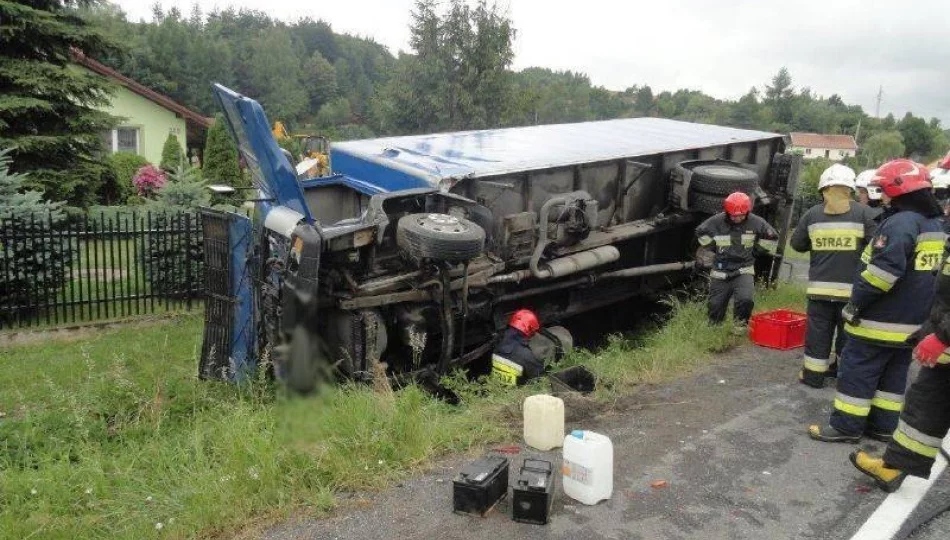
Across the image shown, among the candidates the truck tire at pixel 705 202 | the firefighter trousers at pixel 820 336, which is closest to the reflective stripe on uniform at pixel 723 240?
the truck tire at pixel 705 202

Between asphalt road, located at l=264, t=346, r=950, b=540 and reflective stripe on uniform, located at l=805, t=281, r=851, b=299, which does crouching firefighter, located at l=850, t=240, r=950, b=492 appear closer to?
asphalt road, located at l=264, t=346, r=950, b=540

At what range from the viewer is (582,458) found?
12.5ft

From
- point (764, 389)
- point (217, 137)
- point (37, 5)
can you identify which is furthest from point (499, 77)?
point (764, 389)

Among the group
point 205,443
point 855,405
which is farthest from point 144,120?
point 855,405

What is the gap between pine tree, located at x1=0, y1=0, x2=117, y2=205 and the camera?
11.6 m

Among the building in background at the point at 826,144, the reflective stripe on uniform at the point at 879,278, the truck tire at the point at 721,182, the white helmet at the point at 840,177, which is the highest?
the building in background at the point at 826,144

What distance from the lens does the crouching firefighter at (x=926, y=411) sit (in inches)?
151

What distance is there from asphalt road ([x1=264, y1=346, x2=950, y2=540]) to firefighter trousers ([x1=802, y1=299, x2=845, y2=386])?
0.37 meters

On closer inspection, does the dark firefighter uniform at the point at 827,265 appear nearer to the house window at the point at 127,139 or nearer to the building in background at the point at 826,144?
the house window at the point at 127,139

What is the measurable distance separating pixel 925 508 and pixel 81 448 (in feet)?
16.7

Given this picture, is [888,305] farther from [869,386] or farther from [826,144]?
[826,144]

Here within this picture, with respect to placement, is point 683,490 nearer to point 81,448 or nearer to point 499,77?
point 81,448

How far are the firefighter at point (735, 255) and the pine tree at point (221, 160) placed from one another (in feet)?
49.7

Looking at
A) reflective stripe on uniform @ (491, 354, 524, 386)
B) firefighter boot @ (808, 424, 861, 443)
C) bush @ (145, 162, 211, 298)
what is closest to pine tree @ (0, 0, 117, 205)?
bush @ (145, 162, 211, 298)
